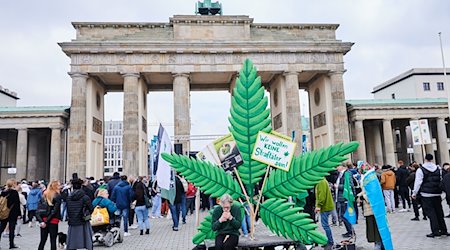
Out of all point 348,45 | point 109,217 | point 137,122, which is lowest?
point 109,217

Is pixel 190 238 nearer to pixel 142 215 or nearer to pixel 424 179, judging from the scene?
pixel 142 215

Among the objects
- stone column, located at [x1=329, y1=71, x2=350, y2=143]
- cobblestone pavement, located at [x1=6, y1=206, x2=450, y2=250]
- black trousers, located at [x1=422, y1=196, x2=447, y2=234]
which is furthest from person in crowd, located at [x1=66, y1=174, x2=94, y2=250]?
stone column, located at [x1=329, y1=71, x2=350, y2=143]

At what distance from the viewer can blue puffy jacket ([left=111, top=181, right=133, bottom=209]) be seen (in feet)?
39.6

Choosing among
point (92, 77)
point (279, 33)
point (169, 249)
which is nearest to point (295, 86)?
point (279, 33)

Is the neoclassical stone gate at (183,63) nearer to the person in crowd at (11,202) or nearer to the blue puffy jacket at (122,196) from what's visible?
the blue puffy jacket at (122,196)

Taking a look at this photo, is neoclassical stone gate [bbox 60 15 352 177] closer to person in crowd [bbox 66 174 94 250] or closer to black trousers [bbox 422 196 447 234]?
black trousers [bbox 422 196 447 234]

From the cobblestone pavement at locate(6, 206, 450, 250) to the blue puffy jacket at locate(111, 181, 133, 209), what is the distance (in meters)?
1.10

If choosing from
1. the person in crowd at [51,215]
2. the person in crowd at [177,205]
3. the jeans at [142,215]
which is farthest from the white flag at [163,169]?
the person in crowd at [177,205]

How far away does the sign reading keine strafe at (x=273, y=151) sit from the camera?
19.2 feet

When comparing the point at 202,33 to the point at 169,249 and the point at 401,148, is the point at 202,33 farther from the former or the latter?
the point at 401,148

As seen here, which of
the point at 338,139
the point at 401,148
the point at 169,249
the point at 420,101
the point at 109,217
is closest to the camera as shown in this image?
the point at 169,249

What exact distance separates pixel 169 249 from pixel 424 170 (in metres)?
7.13

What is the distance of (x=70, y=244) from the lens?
7.83m

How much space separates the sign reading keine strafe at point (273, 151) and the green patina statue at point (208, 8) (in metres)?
35.1
